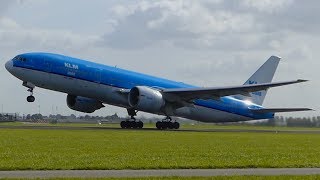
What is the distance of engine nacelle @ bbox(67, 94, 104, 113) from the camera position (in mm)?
56312

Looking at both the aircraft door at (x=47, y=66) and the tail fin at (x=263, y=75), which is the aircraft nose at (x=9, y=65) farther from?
the tail fin at (x=263, y=75)

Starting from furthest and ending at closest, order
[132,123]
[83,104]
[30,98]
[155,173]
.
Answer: [132,123] → [83,104] → [30,98] → [155,173]

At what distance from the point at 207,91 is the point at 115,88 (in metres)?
7.73

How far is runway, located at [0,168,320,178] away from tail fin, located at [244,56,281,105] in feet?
150

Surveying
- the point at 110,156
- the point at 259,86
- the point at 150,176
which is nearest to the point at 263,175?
the point at 150,176

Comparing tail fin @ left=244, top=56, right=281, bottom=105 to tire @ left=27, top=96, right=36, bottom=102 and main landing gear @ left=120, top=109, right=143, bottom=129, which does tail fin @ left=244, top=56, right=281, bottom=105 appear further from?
tire @ left=27, top=96, right=36, bottom=102

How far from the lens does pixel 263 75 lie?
64.3 meters

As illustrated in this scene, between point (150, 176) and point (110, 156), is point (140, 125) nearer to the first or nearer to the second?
point (110, 156)

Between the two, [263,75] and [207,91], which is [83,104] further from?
[263,75]

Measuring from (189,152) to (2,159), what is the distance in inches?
312

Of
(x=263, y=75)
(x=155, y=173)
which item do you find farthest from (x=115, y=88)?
(x=155, y=173)

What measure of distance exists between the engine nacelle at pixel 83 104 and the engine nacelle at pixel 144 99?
19.1 feet

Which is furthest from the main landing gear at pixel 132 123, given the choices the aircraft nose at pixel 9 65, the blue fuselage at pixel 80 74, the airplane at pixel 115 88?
the aircraft nose at pixel 9 65

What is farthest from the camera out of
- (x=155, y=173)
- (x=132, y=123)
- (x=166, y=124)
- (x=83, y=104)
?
(x=132, y=123)
